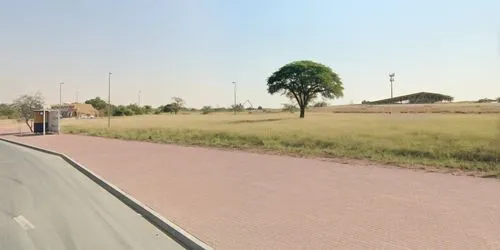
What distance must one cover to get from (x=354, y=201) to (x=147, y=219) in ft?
13.4

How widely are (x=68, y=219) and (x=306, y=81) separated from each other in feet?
191

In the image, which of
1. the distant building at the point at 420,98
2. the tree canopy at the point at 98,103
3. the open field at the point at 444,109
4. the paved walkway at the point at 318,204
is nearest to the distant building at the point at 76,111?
the tree canopy at the point at 98,103

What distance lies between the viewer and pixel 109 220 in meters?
8.76

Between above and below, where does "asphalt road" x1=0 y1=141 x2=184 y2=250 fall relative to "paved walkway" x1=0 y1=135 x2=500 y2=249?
below

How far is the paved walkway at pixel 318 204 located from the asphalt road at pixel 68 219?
68cm

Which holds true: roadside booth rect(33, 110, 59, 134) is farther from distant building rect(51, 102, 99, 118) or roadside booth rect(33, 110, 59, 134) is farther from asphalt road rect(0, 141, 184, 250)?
distant building rect(51, 102, 99, 118)

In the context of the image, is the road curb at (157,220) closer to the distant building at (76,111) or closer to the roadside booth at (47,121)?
the roadside booth at (47,121)

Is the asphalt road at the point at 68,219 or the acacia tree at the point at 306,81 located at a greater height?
the acacia tree at the point at 306,81

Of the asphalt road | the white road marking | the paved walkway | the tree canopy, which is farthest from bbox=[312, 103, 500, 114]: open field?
the tree canopy

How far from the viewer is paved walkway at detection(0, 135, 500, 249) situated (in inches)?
281

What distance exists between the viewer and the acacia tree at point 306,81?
65.6 metres

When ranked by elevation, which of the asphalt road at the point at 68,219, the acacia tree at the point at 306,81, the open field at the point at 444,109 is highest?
the acacia tree at the point at 306,81

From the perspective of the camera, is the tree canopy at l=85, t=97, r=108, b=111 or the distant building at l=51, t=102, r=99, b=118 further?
the tree canopy at l=85, t=97, r=108, b=111

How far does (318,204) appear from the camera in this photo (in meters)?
10.0
